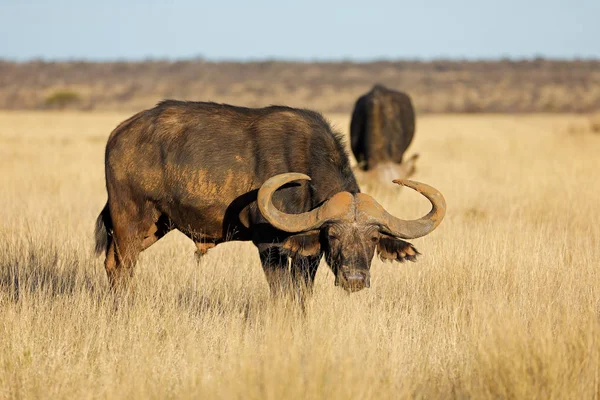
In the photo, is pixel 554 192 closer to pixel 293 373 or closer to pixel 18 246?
pixel 18 246

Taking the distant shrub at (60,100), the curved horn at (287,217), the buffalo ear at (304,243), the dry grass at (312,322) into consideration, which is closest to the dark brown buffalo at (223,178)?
the buffalo ear at (304,243)

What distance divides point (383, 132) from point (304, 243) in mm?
10152

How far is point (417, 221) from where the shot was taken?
622 centimetres

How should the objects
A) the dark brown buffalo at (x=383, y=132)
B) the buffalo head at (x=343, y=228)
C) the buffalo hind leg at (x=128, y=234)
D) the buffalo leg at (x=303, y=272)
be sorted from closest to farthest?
1. the buffalo head at (x=343, y=228)
2. the buffalo leg at (x=303, y=272)
3. the buffalo hind leg at (x=128, y=234)
4. the dark brown buffalo at (x=383, y=132)

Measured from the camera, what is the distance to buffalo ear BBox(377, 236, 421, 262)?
6.21 metres

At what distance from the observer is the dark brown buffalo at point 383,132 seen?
14.8 metres

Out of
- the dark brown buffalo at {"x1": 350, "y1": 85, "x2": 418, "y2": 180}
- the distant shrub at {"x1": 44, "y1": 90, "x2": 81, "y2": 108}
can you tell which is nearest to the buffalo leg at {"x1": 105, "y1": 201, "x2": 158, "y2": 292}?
the dark brown buffalo at {"x1": 350, "y1": 85, "x2": 418, "y2": 180}

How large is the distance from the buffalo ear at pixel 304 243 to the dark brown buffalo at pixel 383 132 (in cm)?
802

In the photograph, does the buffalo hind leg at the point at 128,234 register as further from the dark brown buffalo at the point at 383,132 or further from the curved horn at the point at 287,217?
the dark brown buffalo at the point at 383,132

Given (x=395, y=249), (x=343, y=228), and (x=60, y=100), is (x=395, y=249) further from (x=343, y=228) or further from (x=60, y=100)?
(x=60, y=100)

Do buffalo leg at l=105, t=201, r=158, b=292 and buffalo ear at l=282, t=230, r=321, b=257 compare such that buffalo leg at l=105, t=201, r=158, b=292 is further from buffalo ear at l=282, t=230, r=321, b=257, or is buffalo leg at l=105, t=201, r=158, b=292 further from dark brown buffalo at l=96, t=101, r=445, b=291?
buffalo ear at l=282, t=230, r=321, b=257

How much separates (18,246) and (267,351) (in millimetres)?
4344

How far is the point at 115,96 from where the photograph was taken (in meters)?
90.2

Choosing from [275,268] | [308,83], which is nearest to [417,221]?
[275,268]
